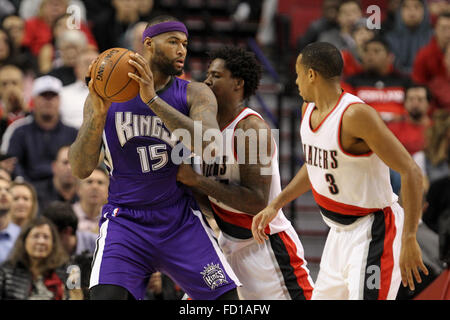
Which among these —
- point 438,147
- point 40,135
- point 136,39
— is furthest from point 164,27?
point 438,147

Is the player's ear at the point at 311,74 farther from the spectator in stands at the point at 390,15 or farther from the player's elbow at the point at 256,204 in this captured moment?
the spectator in stands at the point at 390,15

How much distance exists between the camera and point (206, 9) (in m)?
9.73

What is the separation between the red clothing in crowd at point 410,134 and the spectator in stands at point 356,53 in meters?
0.88

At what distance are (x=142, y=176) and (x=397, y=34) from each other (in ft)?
19.9

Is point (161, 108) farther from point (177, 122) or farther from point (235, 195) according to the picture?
point (235, 195)

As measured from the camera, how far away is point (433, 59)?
28.2 feet

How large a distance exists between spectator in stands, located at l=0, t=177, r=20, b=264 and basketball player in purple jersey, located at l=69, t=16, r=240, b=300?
205cm

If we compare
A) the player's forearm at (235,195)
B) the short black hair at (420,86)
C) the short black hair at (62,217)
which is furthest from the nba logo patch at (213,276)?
the short black hair at (420,86)

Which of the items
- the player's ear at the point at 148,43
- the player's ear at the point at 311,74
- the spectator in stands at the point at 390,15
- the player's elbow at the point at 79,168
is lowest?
the player's elbow at the point at 79,168

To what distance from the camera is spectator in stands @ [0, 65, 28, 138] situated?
740cm

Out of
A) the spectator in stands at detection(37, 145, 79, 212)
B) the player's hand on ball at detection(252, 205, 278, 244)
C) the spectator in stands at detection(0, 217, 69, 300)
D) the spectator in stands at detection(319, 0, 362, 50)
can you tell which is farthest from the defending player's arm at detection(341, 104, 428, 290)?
the spectator in stands at detection(319, 0, 362, 50)

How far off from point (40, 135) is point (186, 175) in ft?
10.7

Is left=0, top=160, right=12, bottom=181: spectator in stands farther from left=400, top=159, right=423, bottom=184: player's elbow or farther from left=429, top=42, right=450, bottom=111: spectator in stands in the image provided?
left=429, top=42, right=450, bottom=111: spectator in stands

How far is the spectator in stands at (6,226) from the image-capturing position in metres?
5.82
